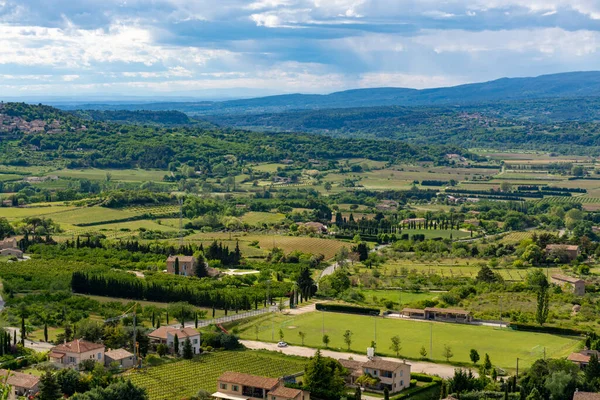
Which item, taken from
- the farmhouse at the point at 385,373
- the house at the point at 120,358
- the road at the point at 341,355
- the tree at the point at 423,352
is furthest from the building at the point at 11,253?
the farmhouse at the point at 385,373

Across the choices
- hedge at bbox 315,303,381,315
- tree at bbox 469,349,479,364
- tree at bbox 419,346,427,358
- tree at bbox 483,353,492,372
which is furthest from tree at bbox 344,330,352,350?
hedge at bbox 315,303,381,315

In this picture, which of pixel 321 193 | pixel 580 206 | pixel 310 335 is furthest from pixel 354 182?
pixel 310 335

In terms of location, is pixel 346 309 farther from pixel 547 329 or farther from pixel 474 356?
pixel 474 356

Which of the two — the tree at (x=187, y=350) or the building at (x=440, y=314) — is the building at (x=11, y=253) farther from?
the building at (x=440, y=314)

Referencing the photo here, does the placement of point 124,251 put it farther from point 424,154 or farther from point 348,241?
point 424,154

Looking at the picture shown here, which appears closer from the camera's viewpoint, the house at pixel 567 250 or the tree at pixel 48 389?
the tree at pixel 48 389

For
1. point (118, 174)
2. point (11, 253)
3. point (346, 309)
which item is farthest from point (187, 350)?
point (118, 174)

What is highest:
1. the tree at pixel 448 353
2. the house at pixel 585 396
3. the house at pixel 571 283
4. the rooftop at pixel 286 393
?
the house at pixel 585 396
